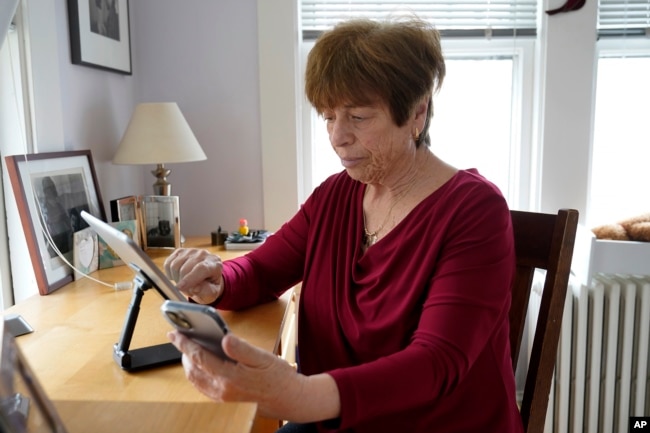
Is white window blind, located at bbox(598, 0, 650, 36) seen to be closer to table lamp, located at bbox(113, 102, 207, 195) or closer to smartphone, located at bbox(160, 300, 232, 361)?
table lamp, located at bbox(113, 102, 207, 195)

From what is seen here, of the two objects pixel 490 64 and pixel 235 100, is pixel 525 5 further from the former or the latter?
pixel 235 100

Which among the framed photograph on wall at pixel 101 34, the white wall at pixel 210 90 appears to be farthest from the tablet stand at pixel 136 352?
the white wall at pixel 210 90

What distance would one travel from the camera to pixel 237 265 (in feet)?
4.14

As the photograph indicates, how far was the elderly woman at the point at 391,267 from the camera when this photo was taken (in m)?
0.87

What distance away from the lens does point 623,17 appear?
2182mm

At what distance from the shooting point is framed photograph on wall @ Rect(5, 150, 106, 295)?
1.34 m

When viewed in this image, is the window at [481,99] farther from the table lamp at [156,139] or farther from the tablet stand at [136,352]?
the tablet stand at [136,352]

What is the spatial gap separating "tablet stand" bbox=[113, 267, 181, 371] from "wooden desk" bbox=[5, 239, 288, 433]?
0.05 ft

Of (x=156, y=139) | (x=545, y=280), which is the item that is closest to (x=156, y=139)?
(x=156, y=139)

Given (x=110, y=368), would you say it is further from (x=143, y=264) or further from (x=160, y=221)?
(x=160, y=221)

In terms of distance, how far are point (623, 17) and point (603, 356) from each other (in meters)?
1.28

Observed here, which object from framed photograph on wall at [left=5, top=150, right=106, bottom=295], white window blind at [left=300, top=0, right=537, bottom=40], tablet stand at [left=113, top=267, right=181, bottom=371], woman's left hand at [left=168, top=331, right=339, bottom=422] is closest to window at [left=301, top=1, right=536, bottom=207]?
white window blind at [left=300, top=0, right=537, bottom=40]

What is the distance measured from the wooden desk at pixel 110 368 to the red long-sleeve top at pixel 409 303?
0.11 metres

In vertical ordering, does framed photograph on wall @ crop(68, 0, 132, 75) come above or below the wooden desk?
above
